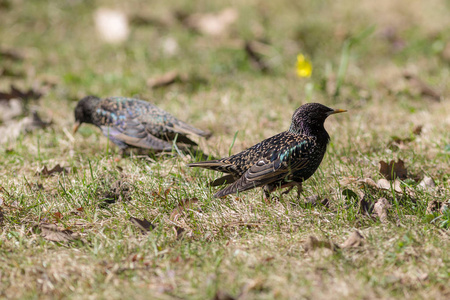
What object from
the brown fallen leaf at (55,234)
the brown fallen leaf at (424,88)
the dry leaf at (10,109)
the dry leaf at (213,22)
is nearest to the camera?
the brown fallen leaf at (55,234)

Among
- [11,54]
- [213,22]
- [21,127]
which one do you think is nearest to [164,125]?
[21,127]

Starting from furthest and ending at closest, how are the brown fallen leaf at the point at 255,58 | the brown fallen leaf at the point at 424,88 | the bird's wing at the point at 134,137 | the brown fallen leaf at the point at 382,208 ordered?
the brown fallen leaf at the point at 255,58 → the brown fallen leaf at the point at 424,88 → the bird's wing at the point at 134,137 → the brown fallen leaf at the point at 382,208

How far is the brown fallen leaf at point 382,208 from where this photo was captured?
3371mm

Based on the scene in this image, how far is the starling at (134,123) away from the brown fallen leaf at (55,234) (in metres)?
1.43

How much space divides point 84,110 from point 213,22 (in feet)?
11.7

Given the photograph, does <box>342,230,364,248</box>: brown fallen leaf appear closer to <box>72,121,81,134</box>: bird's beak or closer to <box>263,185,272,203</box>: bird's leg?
<box>263,185,272,203</box>: bird's leg

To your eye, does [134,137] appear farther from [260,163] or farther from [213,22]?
[213,22]

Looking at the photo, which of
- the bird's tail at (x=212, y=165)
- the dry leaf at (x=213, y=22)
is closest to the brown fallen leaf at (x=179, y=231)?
the bird's tail at (x=212, y=165)

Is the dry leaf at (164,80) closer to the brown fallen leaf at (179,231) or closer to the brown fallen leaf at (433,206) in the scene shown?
the brown fallen leaf at (179,231)

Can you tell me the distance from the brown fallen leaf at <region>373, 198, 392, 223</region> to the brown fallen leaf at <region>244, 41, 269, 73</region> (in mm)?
3583

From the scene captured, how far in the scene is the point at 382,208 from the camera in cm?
343

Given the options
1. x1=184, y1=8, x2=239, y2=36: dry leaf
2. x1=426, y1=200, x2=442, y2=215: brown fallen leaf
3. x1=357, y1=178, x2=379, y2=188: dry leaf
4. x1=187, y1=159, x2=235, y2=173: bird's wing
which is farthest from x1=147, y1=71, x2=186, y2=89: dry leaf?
x1=426, y1=200, x2=442, y2=215: brown fallen leaf

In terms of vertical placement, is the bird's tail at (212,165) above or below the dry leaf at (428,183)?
above

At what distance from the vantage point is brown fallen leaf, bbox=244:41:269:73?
6.78m
